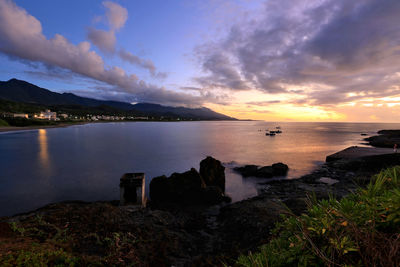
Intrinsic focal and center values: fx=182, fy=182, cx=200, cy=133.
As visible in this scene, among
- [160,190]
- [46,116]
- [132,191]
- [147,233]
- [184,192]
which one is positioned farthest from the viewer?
[46,116]

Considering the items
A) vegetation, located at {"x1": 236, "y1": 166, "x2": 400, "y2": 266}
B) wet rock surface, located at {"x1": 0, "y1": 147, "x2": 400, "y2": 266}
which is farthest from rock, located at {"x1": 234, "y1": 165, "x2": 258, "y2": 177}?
vegetation, located at {"x1": 236, "y1": 166, "x2": 400, "y2": 266}

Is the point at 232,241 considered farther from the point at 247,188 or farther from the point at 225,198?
the point at 247,188

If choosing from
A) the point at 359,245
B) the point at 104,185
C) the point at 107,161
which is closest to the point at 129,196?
the point at 104,185

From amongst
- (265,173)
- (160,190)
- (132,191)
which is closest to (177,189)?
(160,190)

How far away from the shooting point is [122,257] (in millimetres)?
7945

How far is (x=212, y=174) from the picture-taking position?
77.0 ft

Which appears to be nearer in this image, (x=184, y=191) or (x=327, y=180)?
(x=184, y=191)

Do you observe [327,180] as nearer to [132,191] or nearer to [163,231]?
[163,231]

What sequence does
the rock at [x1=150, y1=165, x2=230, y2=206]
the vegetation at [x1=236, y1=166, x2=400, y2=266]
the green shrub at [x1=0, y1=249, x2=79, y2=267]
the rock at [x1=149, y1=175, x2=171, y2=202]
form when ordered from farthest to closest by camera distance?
the rock at [x1=149, y1=175, x2=171, y2=202]
the rock at [x1=150, y1=165, x2=230, y2=206]
the green shrub at [x1=0, y1=249, x2=79, y2=267]
the vegetation at [x1=236, y1=166, x2=400, y2=266]

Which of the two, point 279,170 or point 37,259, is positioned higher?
point 37,259

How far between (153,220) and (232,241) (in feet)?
18.6

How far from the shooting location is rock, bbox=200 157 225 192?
2323 centimetres

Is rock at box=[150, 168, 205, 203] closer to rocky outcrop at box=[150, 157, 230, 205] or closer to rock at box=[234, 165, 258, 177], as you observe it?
rocky outcrop at box=[150, 157, 230, 205]

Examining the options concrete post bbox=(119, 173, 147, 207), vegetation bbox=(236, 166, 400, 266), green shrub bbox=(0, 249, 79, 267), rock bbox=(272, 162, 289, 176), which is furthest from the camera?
rock bbox=(272, 162, 289, 176)
